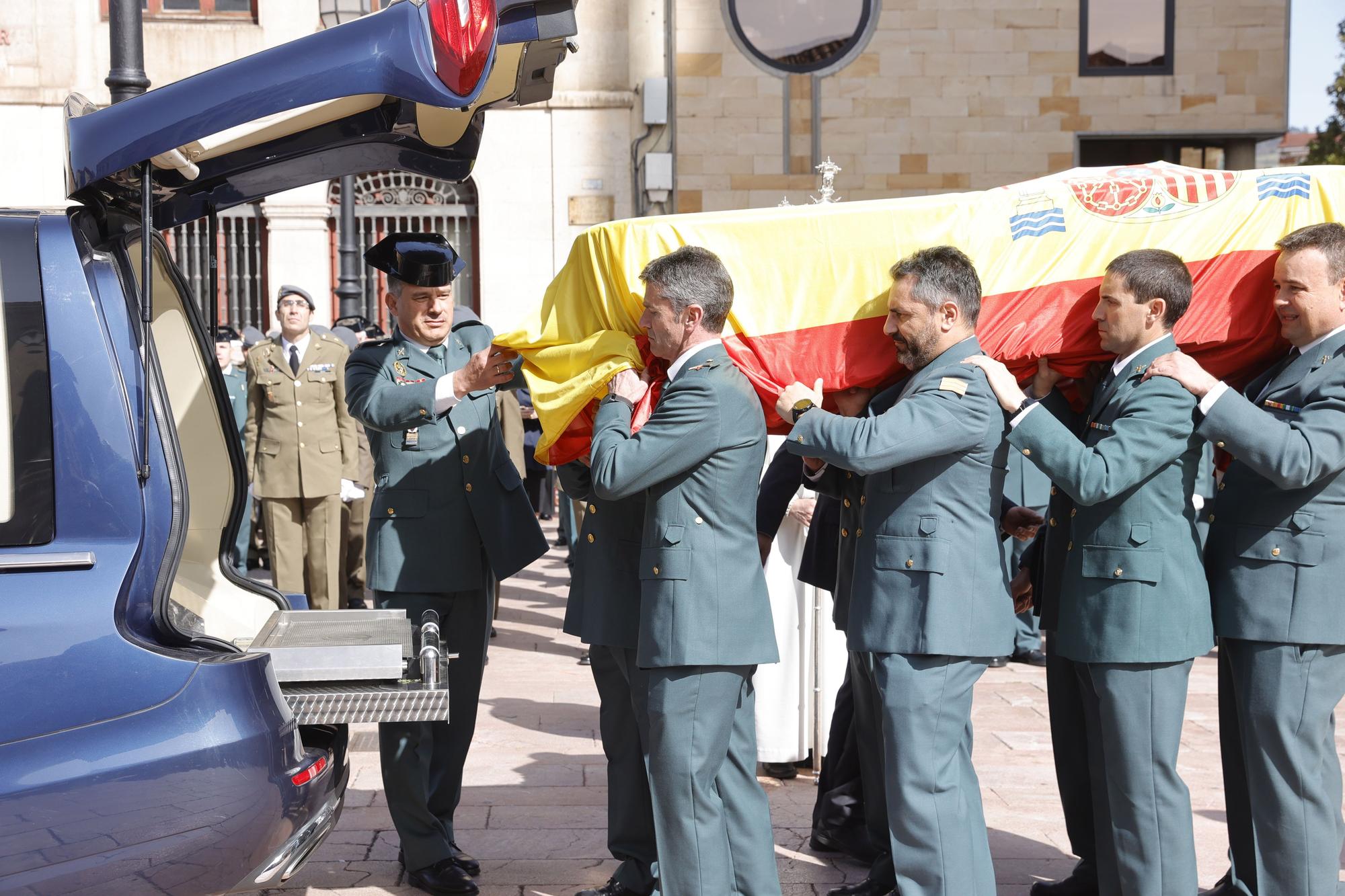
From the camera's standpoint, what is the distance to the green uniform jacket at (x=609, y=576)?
3875 mm

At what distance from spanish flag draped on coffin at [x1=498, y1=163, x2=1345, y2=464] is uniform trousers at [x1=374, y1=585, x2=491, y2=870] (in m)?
0.84

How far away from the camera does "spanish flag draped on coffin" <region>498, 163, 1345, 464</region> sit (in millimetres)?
3838

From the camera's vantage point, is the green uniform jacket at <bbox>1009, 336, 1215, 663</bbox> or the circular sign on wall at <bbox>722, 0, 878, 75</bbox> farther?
the circular sign on wall at <bbox>722, 0, 878, 75</bbox>

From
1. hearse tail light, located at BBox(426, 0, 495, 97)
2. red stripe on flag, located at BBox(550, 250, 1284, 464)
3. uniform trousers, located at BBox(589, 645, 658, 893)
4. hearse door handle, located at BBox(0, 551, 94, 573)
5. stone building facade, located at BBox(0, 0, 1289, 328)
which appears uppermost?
stone building facade, located at BBox(0, 0, 1289, 328)

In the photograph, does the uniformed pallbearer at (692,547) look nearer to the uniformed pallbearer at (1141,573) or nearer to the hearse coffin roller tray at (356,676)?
the hearse coffin roller tray at (356,676)

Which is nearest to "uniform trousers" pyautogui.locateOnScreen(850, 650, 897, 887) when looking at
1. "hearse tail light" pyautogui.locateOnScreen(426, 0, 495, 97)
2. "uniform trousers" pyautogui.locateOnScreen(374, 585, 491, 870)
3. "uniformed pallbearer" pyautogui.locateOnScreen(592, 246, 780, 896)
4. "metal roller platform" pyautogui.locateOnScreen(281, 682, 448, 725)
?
"uniformed pallbearer" pyautogui.locateOnScreen(592, 246, 780, 896)

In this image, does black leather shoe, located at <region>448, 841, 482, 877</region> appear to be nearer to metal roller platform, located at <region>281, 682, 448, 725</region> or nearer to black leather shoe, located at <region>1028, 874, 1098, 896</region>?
metal roller platform, located at <region>281, 682, 448, 725</region>

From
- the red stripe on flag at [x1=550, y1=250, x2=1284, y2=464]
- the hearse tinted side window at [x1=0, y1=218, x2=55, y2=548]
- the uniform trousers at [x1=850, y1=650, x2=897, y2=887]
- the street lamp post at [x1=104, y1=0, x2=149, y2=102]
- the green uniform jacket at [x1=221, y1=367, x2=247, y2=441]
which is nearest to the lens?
the hearse tinted side window at [x1=0, y1=218, x2=55, y2=548]

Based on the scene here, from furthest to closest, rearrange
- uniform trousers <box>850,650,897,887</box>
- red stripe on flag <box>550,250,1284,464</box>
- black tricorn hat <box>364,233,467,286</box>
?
black tricorn hat <box>364,233,467,286</box> < uniform trousers <box>850,650,897,887</box> < red stripe on flag <box>550,250,1284,464</box>

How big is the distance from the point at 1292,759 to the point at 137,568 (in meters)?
2.93

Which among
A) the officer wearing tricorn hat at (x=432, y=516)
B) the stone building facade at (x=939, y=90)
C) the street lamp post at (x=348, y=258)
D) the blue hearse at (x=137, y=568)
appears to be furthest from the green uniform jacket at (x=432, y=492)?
the stone building facade at (x=939, y=90)

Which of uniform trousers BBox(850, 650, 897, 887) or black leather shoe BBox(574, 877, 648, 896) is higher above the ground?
uniform trousers BBox(850, 650, 897, 887)

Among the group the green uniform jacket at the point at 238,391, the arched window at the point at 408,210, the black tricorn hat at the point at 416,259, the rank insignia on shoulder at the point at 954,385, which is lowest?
the green uniform jacket at the point at 238,391

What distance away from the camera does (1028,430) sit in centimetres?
355
